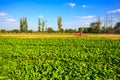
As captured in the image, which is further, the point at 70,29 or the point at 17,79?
the point at 70,29

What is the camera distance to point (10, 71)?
30.8ft

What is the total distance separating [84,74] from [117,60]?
506 cm

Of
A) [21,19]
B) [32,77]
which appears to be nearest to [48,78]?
[32,77]

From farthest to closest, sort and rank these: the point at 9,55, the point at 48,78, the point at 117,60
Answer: the point at 9,55
the point at 117,60
the point at 48,78

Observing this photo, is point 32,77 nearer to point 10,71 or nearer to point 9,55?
point 10,71

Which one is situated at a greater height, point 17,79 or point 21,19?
point 21,19

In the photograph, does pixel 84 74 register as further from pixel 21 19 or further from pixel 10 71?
pixel 21 19

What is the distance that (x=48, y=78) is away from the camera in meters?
7.96

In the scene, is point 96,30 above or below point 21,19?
below

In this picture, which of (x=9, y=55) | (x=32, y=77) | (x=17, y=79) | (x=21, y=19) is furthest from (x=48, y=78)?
(x=21, y=19)

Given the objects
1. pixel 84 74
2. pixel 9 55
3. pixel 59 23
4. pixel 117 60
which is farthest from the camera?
pixel 59 23

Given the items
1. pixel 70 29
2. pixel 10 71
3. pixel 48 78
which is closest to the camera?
pixel 48 78

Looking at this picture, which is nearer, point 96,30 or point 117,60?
point 117,60

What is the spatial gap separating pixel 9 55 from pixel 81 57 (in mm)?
5611
